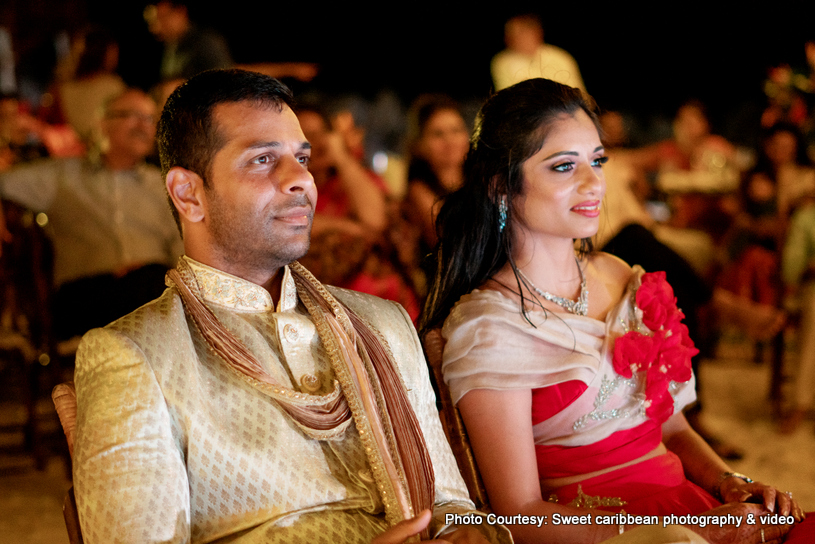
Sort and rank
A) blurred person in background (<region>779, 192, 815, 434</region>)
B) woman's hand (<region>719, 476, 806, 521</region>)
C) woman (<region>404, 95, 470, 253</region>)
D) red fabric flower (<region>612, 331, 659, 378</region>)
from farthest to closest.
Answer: blurred person in background (<region>779, 192, 815, 434</region>)
woman (<region>404, 95, 470, 253</region>)
red fabric flower (<region>612, 331, 659, 378</region>)
woman's hand (<region>719, 476, 806, 521</region>)

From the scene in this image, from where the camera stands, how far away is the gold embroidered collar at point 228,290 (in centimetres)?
138

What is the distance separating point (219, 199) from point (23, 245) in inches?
86.4

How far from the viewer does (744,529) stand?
4.79ft

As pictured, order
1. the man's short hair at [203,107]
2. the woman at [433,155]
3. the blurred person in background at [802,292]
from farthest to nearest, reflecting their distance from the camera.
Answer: the blurred person in background at [802,292] < the woman at [433,155] < the man's short hair at [203,107]

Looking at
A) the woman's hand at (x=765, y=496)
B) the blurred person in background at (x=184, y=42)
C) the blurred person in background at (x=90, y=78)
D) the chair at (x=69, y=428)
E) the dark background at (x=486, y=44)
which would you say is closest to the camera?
the chair at (x=69, y=428)

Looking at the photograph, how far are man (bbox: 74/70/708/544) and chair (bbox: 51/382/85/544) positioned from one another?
0.44 ft

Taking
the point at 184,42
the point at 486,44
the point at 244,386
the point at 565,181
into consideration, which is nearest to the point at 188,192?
the point at 244,386

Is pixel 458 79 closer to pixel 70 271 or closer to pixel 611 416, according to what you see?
pixel 70 271

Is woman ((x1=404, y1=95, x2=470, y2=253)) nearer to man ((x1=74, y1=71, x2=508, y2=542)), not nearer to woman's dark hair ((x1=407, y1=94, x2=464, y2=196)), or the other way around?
woman's dark hair ((x1=407, y1=94, x2=464, y2=196))

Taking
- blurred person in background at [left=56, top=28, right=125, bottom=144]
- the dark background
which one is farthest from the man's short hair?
the dark background

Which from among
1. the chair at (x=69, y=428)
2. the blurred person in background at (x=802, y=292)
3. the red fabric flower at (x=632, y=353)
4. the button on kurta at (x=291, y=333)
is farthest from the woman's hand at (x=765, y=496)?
the blurred person in background at (x=802, y=292)

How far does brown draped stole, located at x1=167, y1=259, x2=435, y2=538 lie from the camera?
50.3 inches

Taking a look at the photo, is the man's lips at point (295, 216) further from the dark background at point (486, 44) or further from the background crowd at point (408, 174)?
the dark background at point (486, 44)

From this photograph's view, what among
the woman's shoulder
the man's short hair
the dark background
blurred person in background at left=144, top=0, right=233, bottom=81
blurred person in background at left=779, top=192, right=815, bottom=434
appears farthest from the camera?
the dark background
